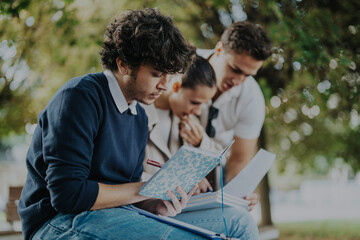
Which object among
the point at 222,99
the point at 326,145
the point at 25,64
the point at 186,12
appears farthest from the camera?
the point at 326,145

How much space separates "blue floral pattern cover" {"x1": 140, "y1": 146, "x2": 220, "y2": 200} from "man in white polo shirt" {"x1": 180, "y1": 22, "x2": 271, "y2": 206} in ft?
4.36

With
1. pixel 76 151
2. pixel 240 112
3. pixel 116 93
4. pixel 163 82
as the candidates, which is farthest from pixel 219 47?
pixel 76 151

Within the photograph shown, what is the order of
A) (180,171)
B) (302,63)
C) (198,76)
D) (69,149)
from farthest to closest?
1. (302,63)
2. (198,76)
3. (180,171)
4. (69,149)

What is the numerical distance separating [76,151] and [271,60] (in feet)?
11.7

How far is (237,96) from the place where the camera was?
10.7 ft

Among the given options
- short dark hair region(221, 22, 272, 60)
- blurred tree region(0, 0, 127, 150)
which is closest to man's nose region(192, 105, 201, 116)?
short dark hair region(221, 22, 272, 60)

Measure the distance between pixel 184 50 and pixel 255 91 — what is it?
1640mm

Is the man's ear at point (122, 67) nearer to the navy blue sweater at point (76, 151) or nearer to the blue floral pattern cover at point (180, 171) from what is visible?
the navy blue sweater at point (76, 151)

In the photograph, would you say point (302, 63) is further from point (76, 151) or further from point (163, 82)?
point (76, 151)

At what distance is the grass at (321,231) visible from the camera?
25.7ft

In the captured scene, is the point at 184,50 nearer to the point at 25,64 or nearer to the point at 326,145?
the point at 25,64

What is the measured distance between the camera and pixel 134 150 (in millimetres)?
1892

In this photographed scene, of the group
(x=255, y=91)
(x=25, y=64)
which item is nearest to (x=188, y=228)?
(x=255, y=91)

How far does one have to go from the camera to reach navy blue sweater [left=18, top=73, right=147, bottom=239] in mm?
1485
